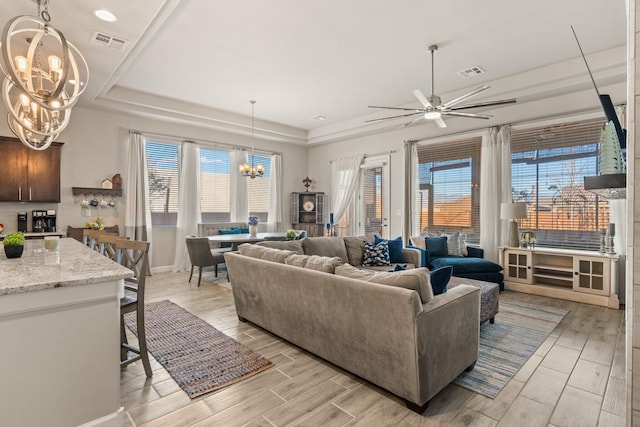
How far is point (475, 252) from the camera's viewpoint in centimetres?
529

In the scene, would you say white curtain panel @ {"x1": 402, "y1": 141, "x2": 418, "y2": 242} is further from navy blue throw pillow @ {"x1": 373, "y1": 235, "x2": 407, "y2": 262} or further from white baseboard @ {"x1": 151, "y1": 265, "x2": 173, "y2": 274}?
white baseboard @ {"x1": 151, "y1": 265, "x2": 173, "y2": 274}

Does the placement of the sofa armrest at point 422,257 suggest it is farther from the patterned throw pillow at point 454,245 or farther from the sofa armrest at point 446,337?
the sofa armrest at point 446,337

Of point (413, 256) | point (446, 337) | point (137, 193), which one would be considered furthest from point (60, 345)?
point (137, 193)

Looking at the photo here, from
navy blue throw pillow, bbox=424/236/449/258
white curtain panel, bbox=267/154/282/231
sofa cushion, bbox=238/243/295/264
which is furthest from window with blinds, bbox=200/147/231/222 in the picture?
navy blue throw pillow, bbox=424/236/449/258

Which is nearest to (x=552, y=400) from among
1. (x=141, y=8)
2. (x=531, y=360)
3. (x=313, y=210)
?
(x=531, y=360)

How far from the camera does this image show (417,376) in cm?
198

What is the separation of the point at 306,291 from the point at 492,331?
2.16 meters

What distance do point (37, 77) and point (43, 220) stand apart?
3001 mm

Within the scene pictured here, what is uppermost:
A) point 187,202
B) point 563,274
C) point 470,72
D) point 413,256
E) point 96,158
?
point 470,72

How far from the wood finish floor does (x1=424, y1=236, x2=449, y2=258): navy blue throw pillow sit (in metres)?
2.44

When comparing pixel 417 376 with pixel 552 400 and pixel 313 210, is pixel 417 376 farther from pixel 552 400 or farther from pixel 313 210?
pixel 313 210

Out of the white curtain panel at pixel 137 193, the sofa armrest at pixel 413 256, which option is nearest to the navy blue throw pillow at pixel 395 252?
the sofa armrest at pixel 413 256

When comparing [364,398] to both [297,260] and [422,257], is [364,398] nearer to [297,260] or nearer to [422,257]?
[297,260]

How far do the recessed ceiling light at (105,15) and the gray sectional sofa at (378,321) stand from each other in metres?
2.64
